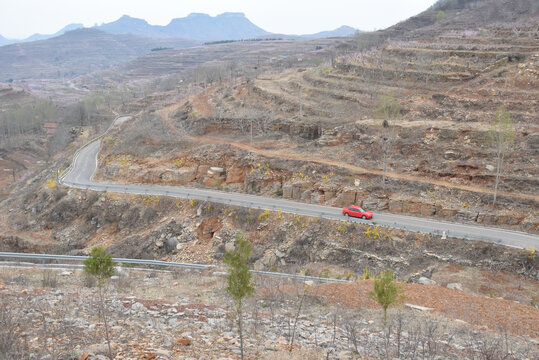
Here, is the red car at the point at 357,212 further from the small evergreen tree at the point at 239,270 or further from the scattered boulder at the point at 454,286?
the small evergreen tree at the point at 239,270

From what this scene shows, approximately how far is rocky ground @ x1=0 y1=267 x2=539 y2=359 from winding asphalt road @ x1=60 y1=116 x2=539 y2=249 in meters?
9.43

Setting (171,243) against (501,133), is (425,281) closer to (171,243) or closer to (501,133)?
(501,133)

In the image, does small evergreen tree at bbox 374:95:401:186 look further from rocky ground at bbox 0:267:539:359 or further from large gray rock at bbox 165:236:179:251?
large gray rock at bbox 165:236:179:251

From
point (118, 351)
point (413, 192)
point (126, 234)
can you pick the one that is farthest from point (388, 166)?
point (118, 351)

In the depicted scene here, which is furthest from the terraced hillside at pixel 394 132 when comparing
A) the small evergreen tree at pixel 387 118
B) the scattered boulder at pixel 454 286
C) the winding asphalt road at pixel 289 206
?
the scattered boulder at pixel 454 286

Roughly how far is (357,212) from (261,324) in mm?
16326

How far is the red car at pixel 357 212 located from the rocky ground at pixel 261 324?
10362 millimetres

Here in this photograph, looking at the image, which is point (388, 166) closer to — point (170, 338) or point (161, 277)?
point (161, 277)

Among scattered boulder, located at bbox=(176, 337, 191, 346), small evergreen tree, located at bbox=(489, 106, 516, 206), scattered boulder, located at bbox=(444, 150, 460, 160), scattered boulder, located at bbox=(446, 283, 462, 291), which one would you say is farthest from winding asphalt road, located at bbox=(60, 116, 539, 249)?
scattered boulder, located at bbox=(176, 337, 191, 346)

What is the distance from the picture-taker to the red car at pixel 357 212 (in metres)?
28.1

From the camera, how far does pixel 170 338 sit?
11.9 meters

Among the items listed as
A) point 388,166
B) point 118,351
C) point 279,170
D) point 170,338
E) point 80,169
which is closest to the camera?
point 118,351

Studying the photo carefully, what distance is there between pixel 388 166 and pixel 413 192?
169 inches

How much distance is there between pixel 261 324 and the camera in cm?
1391
